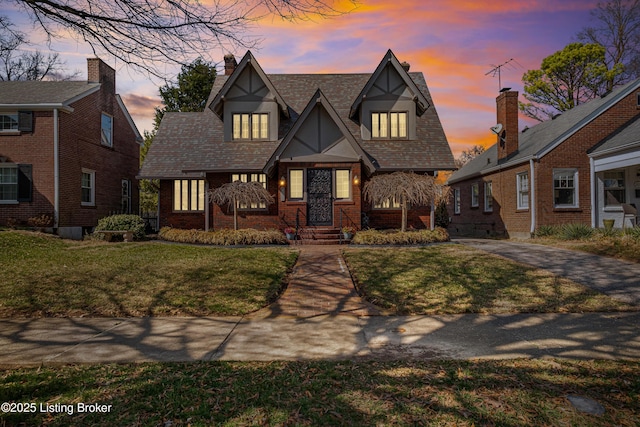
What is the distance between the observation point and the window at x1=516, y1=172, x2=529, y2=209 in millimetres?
18172

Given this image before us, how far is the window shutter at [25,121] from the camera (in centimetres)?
1717

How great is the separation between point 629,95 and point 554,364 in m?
18.8

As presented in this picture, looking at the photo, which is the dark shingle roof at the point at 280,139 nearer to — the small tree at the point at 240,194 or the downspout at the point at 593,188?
the small tree at the point at 240,194

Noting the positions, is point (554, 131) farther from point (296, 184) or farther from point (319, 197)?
point (296, 184)

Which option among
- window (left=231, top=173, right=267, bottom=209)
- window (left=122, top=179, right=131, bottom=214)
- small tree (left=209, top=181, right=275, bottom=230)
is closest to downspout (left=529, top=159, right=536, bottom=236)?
small tree (left=209, top=181, right=275, bottom=230)

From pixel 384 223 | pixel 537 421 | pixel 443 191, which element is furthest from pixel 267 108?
pixel 537 421

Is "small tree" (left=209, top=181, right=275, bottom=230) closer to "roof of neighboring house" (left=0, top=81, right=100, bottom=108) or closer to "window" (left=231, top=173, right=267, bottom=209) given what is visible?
"window" (left=231, top=173, right=267, bottom=209)

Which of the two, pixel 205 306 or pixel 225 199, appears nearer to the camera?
pixel 205 306

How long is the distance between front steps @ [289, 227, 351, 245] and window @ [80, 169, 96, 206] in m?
11.8

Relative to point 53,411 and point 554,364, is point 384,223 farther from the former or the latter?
point 53,411

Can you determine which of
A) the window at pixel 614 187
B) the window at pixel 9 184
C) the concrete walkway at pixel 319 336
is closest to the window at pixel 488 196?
the window at pixel 614 187

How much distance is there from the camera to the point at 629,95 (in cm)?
1731

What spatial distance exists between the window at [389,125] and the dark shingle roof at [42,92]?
1432cm

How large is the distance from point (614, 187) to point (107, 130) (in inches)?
1017
